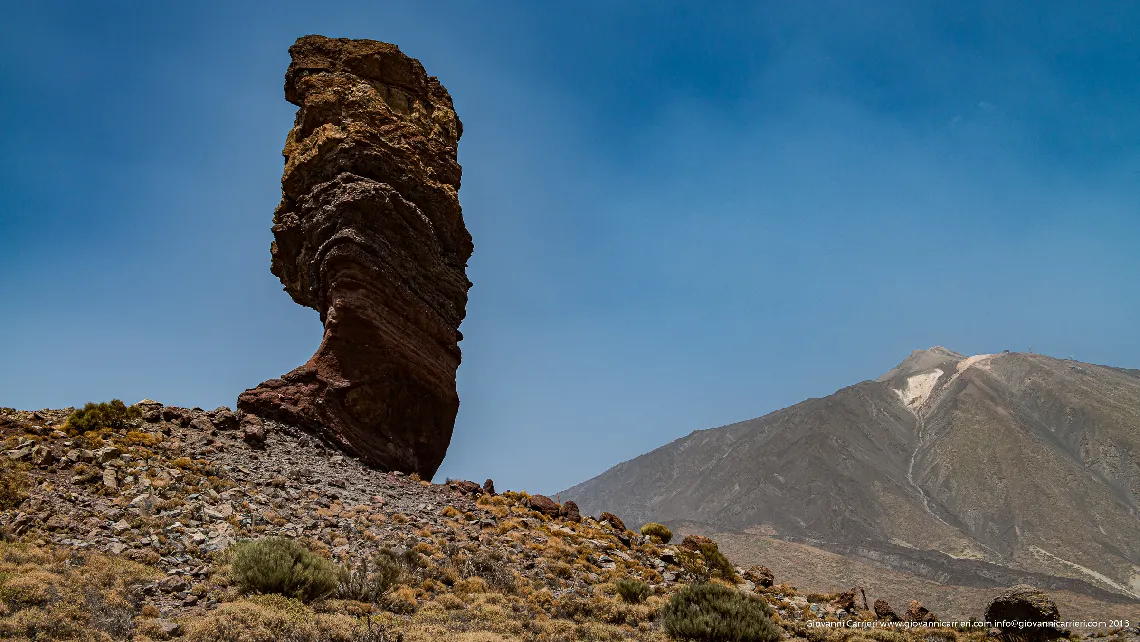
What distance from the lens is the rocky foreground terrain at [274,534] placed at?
382 inches

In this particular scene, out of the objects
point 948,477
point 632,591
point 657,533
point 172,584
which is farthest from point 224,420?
point 948,477

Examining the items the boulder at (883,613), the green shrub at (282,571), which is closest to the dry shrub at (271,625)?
the green shrub at (282,571)

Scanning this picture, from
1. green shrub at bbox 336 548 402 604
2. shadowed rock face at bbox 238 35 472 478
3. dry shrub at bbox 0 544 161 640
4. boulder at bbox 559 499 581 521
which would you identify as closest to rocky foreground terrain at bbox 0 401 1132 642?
dry shrub at bbox 0 544 161 640

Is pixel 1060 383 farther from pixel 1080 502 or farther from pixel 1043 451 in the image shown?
pixel 1080 502

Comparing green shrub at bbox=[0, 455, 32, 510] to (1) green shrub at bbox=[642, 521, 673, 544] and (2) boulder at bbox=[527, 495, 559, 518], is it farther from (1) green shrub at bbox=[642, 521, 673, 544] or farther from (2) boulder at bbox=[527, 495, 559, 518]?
(1) green shrub at bbox=[642, 521, 673, 544]

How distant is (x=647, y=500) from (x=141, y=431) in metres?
168

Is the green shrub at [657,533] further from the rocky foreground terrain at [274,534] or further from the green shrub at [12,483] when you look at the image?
the green shrub at [12,483]

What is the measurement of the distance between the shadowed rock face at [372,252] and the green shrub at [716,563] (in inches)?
379

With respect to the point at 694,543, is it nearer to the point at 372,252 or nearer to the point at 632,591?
the point at 632,591

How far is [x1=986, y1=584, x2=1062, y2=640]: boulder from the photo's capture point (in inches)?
560

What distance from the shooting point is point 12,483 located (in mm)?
12625

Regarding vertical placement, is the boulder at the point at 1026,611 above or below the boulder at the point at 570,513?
below

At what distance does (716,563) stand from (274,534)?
40.4 ft

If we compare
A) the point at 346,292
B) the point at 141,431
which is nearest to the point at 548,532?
the point at 346,292
